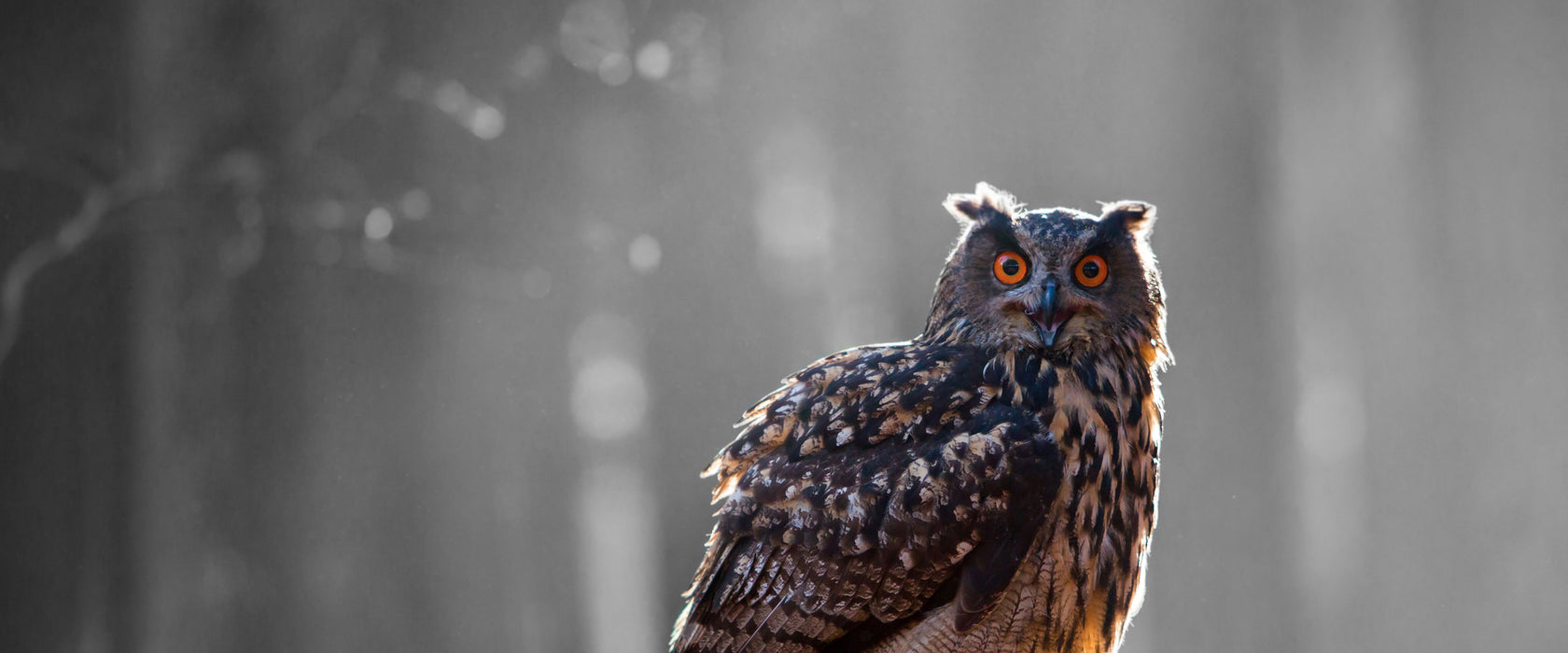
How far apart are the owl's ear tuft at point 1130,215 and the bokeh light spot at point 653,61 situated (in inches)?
73.8

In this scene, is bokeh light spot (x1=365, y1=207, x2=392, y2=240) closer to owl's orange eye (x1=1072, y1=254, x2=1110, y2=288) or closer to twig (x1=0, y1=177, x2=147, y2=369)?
twig (x1=0, y1=177, x2=147, y2=369)

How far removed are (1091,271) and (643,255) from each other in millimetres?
1840

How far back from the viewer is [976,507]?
129 cm

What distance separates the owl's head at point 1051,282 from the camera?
4.78ft

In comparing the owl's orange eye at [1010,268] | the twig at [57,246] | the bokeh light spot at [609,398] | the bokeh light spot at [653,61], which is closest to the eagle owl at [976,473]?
the owl's orange eye at [1010,268]

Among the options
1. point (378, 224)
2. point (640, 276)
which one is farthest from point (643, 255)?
point (378, 224)

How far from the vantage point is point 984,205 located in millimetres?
1589

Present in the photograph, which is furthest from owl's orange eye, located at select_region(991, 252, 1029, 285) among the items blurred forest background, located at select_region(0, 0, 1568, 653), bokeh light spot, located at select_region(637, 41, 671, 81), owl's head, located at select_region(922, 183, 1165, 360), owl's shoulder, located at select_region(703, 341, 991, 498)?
bokeh light spot, located at select_region(637, 41, 671, 81)

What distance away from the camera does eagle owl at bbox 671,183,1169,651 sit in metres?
1.31

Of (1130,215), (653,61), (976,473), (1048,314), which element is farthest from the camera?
(653,61)

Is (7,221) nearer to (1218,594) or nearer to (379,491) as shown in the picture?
(379,491)

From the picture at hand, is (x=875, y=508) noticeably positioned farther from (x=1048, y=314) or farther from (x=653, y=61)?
(x=653, y=61)

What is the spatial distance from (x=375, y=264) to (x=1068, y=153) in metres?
2.02

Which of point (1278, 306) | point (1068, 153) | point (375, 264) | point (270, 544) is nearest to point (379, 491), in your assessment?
point (270, 544)
